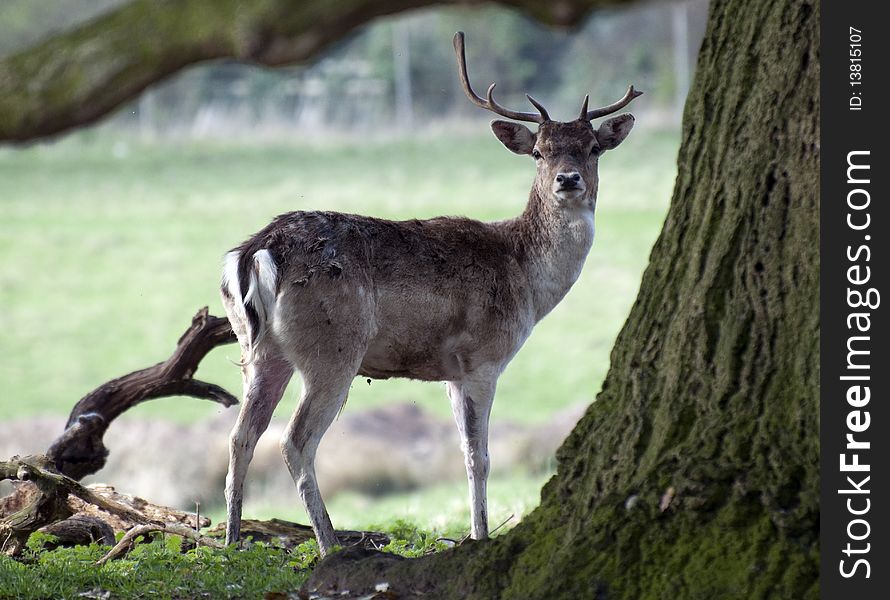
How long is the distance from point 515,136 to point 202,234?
700 inches

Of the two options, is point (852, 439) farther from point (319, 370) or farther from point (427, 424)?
point (427, 424)

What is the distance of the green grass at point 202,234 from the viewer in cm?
1858

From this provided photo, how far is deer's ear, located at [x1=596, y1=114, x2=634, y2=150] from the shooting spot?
637 centimetres

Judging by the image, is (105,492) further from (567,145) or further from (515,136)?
(567,145)

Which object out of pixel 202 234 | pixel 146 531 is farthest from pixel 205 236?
pixel 146 531

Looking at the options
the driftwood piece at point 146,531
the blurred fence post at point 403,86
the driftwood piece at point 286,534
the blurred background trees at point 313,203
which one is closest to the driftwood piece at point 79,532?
the driftwood piece at point 146,531

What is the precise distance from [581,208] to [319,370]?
167 cm

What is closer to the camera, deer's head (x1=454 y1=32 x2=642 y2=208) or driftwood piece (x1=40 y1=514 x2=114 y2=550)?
driftwood piece (x1=40 y1=514 x2=114 y2=550)

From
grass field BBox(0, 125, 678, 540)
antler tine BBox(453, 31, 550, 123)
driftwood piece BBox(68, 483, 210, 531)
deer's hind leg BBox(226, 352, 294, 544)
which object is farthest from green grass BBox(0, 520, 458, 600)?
grass field BBox(0, 125, 678, 540)

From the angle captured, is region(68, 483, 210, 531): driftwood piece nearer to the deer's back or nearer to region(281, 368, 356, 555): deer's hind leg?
region(281, 368, 356, 555): deer's hind leg

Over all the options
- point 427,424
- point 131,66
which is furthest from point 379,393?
point 131,66

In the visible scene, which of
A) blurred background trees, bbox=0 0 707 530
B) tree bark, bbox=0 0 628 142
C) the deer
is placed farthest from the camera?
blurred background trees, bbox=0 0 707 530

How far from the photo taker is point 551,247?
20.6 feet

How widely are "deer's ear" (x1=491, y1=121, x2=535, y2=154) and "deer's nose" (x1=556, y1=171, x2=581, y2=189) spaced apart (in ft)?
1.38
